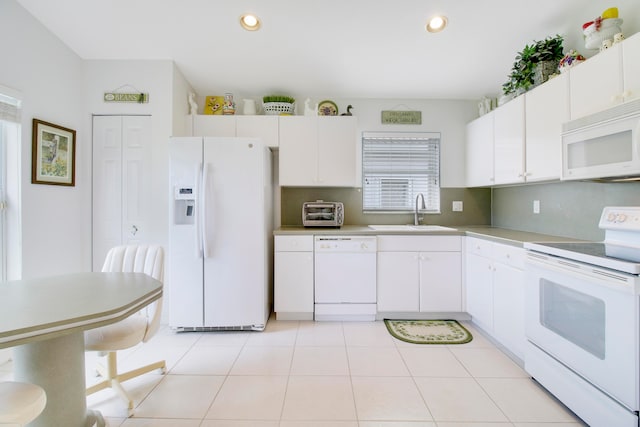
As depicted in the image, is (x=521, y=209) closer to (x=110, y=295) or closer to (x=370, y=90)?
(x=370, y=90)

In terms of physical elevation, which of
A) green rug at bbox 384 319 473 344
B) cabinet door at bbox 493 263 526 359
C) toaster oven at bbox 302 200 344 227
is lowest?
green rug at bbox 384 319 473 344

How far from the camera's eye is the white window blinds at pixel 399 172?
340 cm

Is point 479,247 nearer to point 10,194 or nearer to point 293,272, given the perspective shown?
point 293,272

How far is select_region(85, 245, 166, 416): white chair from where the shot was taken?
1.60 meters

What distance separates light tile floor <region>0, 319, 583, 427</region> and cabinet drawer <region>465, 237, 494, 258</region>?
0.76 metres

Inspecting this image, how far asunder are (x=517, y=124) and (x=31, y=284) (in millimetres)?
3420

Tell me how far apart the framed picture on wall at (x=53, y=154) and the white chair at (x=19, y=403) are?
1886mm

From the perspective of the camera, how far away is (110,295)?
4.05 feet

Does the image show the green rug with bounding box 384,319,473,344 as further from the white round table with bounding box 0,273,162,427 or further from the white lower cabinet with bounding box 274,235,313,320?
the white round table with bounding box 0,273,162,427

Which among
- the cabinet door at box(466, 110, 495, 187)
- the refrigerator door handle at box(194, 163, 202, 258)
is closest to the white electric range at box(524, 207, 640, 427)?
the cabinet door at box(466, 110, 495, 187)

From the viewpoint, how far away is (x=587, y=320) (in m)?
1.50

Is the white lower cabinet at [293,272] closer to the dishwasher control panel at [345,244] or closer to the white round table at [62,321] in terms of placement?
the dishwasher control panel at [345,244]

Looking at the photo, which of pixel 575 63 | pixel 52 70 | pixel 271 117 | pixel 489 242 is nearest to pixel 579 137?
pixel 575 63

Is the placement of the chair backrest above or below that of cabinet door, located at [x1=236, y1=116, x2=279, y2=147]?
below
